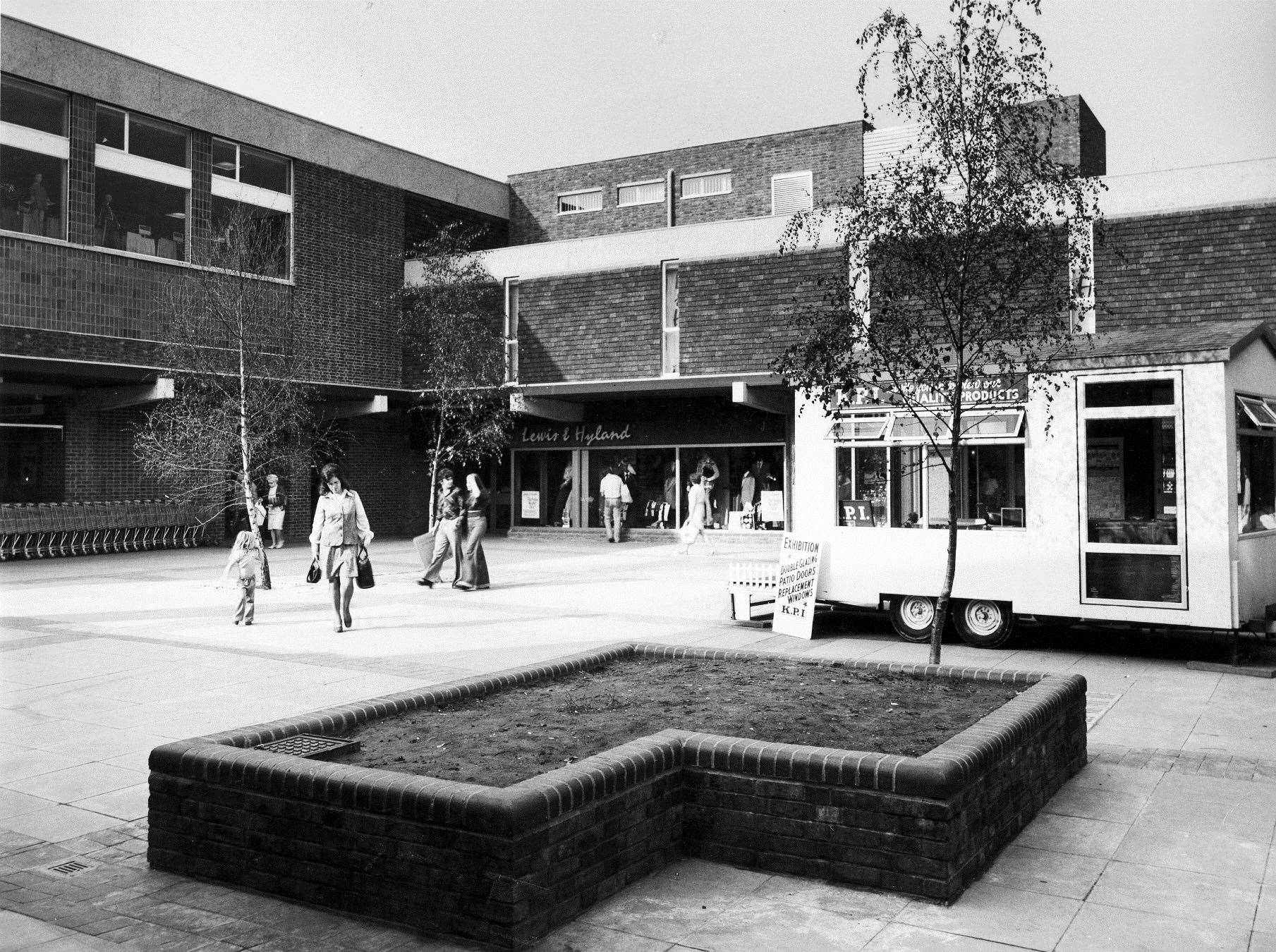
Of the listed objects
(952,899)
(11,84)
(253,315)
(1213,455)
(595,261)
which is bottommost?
(952,899)

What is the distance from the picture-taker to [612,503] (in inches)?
1069

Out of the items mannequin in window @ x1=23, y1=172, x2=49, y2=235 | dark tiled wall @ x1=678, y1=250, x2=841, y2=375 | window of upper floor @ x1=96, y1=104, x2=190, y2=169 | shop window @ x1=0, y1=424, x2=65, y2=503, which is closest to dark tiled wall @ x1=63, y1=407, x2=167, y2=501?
shop window @ x1=0, y1=424, x2=65, y2=503

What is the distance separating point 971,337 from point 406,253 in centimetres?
2299

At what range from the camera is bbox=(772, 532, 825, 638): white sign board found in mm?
11812

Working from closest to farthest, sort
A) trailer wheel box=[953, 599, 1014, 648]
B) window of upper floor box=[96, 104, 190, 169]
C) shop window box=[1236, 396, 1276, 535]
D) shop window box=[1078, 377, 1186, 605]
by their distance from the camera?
shop window box=[1078, 377, 1186, 605] → shop window box=[1236, 396, 1276, 535] → trailer wheel box=[953, 599, 1014, 648] → window of upper floor box=[96, 104, 190, 169]

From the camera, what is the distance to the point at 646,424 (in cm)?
2794

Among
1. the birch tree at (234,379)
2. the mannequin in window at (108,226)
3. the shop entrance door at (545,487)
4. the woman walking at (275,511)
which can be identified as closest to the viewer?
the birch tree at (234,379)

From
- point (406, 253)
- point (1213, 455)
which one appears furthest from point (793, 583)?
point (406, 253)

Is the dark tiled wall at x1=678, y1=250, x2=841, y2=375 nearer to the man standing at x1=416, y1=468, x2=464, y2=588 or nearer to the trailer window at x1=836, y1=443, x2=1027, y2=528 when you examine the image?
the man standing at x1=416, y1=468, x2=464, y2=588

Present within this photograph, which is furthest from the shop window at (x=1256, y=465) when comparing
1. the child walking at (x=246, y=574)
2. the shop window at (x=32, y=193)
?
the shop window at (x=32, y=193)

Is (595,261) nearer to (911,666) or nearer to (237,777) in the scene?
(911,666)

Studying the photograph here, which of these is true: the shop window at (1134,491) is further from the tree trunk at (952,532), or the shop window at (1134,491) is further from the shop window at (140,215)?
the shop window at (140,215)

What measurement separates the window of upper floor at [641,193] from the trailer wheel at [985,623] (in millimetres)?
25122

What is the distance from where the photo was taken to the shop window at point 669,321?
84.4ft
